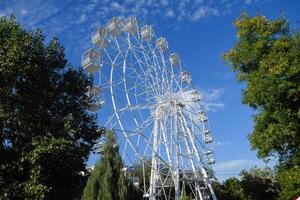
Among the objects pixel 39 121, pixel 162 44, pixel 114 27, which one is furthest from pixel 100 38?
pixel 39 121

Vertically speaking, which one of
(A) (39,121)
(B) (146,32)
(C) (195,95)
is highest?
(B) (146,32)

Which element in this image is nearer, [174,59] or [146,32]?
[146,32]

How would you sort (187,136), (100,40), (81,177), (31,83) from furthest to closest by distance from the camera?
(187,136) → (100,40) → (81,177) → (31,83)

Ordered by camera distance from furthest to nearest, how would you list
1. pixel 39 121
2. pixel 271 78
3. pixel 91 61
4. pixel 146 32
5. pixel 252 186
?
1. pixel 252 186
2. pixel 146 32
3. pixel 91 61
4. pixel 271 78
5. pixel 39 121

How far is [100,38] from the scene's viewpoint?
109 ft

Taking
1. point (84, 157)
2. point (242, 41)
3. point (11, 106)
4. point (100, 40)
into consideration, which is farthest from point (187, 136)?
point (11, 106)

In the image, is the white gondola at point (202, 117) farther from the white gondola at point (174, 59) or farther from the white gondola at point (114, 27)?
the white gondola at point (114, 27)

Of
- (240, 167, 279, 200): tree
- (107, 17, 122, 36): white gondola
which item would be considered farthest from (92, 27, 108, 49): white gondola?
(240, 167, 279, 200): tree

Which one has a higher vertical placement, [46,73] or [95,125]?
[46,73]

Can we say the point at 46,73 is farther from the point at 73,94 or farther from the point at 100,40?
the point at 100,40

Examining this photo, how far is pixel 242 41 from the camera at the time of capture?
66.5ft

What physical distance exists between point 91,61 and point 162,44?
10071mm

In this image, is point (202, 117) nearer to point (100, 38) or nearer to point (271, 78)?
point (100, 38)

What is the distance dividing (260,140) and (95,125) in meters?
7.03
